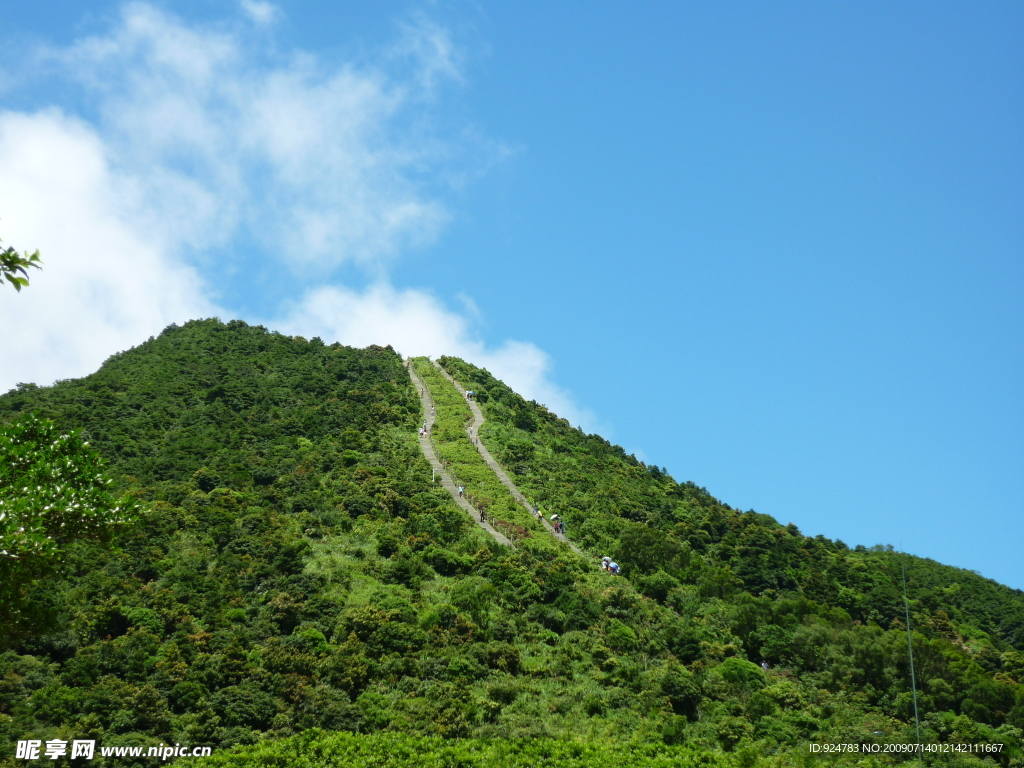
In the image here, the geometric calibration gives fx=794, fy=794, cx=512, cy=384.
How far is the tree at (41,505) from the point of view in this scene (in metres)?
14.4

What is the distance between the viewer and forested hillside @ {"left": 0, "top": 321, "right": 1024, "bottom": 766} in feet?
81.1

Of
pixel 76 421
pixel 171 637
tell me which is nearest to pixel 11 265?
pixel 171 637

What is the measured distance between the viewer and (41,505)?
15.0 metres

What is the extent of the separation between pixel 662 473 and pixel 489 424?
17.7 meters

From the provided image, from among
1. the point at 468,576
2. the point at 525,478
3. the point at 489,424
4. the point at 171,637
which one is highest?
the point at 489,424

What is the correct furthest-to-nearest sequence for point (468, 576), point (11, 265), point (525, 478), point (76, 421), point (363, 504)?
point (525, 478)
point (76, 421)
point (363, 504)
point (468, 576)
point (11, 265)

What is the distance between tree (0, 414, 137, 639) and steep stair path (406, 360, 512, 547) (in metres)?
29.6

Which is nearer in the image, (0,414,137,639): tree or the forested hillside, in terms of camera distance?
(0,414,137,639): tree

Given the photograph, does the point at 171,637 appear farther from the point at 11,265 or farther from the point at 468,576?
the point at 11,265

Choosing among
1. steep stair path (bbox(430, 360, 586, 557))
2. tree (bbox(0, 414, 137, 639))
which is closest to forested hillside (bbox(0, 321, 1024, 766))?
tree (bbox(0, 414, 137, 639))

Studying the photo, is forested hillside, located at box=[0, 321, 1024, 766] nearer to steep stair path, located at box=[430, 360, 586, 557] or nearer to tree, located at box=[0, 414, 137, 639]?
tree, located at box=[0, 414, 137, 639]

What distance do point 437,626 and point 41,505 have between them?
64.0 feet

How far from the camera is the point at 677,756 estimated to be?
23.1m

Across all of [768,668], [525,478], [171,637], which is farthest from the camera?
[525,478]
